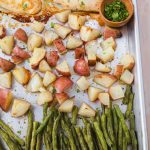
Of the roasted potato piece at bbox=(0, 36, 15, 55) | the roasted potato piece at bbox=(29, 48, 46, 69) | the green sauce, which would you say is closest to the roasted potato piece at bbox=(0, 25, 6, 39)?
Answer: the roasted potato piece at bbox=(0, 36, 15, 55)

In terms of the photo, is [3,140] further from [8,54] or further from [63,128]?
[8,54]

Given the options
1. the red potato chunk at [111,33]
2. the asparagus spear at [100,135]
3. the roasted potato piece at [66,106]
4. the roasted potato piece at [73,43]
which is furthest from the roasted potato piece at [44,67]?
the asparagus spear at [100,135]

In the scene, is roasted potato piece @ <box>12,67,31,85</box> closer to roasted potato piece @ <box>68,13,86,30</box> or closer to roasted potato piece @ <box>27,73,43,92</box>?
roasted potato piece @ <box>27,73,43,92</box>

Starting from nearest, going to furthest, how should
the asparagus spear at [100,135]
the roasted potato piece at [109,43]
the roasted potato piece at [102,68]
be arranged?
1. the asparagus spear at [100,135]
2. the roasted potato piece at [102,68]
3. the roasted potato piece at [109,43]

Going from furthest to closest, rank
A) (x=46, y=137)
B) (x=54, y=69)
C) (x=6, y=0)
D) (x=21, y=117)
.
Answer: (x=6, y=0)
(x=54, y=69)
(x=21, y=117)
(x=46, y=137)

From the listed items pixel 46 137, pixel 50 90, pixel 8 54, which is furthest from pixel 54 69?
pixel 46 137

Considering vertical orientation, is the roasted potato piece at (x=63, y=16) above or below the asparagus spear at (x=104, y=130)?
above

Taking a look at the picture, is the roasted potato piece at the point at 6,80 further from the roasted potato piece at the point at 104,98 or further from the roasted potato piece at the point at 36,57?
the roasted potato piece at the point at 104,98

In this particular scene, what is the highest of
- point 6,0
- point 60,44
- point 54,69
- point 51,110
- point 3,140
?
point 6,0
